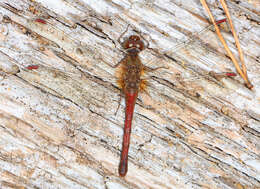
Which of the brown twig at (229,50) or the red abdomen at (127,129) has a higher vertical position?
the brown twig at (229,50)

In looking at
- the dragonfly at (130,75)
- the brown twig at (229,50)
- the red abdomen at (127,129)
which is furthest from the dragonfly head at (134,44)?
the brown twig at (229,50)

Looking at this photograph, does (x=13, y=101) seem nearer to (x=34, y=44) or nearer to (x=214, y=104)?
(x=34, y=44)

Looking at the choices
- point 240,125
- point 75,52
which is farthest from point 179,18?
point 240,125

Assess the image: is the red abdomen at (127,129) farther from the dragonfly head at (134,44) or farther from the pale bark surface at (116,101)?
the dragonfly head at (134,44)

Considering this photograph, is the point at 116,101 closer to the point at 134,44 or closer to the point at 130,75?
the point at 130,75

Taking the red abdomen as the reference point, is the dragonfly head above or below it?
above

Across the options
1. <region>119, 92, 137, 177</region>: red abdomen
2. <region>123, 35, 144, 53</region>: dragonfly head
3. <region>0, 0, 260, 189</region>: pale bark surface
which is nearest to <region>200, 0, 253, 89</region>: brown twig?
<region>0, 0, 260, 189</region>: pale bark surface

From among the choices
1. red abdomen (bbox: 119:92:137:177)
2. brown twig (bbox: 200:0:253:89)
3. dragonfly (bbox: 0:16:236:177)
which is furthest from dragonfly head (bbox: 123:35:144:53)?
brown twig (bbox: 200:0:253:89)

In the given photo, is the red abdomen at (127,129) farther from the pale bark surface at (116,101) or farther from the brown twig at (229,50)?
the brown twig at (229,50)

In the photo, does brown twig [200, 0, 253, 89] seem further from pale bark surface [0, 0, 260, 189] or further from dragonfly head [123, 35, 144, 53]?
dragonfly head [123, 35, 144, 53]
